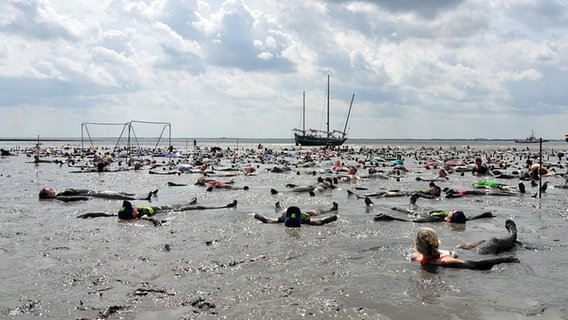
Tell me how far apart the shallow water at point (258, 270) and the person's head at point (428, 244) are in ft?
1.14

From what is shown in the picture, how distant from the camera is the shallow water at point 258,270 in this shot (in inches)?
243

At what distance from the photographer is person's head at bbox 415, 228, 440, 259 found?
8.08 meters

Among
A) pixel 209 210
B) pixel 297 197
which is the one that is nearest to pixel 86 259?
pixel 209 210

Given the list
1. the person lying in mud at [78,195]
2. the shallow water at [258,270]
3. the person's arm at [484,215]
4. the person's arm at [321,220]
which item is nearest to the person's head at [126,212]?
the shallow water at [258,270]

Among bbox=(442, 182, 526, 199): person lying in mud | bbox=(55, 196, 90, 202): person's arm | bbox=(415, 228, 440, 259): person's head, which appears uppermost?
bbox=(415, 228, 440, 259): person's head

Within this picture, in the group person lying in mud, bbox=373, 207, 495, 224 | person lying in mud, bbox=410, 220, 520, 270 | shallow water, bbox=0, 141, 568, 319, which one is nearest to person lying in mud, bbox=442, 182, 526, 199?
shallow water, bbox=0, 141, 568, 319

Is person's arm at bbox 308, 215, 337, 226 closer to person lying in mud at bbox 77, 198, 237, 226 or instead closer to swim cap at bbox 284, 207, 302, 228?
swim cap at bbox 284, 207, 302, 228

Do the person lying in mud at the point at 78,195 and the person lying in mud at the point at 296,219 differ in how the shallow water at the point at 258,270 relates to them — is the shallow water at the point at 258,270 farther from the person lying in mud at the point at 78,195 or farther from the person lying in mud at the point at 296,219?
the person lying in mud at the point at 78,195

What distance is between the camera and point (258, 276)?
7.59 m

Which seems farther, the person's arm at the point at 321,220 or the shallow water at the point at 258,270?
the person's arm at the point at 321,220

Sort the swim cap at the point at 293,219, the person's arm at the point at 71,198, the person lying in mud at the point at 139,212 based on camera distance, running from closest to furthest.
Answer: the swim cap at the point at 293,219 < the person lying in mud at the point at 139,212 < the person's arm at the point at 71,198

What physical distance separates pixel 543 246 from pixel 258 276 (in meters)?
6.36

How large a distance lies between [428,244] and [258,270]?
3108 mm

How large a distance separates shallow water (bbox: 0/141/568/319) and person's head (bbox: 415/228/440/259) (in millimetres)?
348
